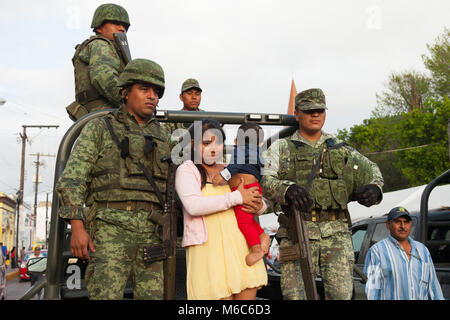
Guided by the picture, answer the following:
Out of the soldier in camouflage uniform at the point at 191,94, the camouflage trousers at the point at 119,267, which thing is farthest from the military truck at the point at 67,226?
the soldier in camouflage uniform at the point at 191,94

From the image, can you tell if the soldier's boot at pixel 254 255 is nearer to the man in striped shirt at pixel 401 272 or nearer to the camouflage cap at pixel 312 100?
the camouflage cap at pixel 312 100

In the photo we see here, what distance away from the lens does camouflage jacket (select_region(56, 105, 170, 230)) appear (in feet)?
8.86

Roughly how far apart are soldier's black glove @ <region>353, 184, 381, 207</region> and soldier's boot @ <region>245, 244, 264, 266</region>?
2.91 feet

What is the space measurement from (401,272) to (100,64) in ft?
9.88

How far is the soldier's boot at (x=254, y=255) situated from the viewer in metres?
2.68

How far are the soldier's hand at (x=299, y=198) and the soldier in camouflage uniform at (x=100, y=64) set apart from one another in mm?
1385

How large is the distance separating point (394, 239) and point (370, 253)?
0.83 feet

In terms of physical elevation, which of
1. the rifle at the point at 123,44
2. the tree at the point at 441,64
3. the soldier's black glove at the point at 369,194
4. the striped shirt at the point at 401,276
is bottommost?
the striped shirt at the point at 401,276

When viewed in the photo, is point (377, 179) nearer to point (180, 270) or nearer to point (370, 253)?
point (370, 253)

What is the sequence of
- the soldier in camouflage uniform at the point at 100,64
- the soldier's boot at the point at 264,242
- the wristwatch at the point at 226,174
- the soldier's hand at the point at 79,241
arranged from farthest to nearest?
the soldier in camouflage uniform at the point at 100,64
the wristwatch at the point at 226,174
the soldier's boot at the point at 264,242
the soldier's hand at the point at 79,241

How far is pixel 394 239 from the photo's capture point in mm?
4430

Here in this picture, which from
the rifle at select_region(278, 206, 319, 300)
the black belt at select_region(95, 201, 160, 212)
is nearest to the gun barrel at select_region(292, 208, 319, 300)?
the rifle at select_region(278, 206, 319, 300)
